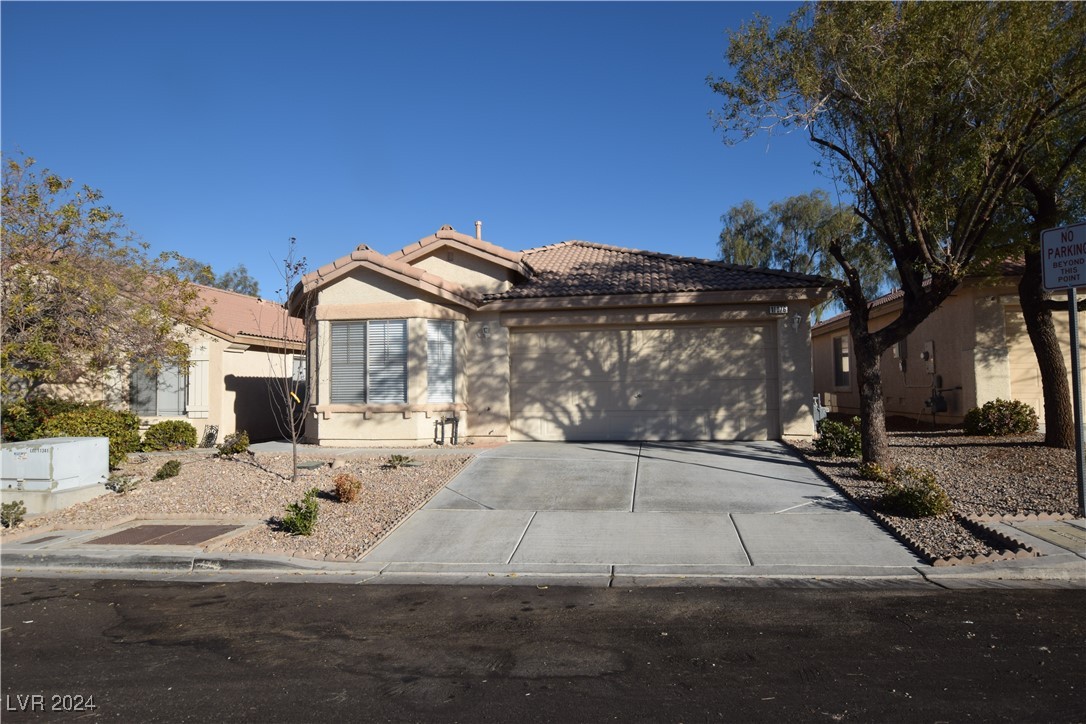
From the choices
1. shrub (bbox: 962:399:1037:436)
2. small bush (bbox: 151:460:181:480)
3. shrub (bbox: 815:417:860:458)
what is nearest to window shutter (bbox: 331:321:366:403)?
small bush (bbox: 151:460:181:480)

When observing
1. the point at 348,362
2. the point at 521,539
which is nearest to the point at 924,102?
the point at 521,539

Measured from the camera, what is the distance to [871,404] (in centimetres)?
1109

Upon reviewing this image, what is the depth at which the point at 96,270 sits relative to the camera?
14094 mm

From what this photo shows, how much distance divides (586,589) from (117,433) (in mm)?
10920

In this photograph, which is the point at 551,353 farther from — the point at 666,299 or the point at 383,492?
the point at 383,492

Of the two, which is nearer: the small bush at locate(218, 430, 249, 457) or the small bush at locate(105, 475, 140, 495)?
the small bush at locate(105, 475, 140, 495)

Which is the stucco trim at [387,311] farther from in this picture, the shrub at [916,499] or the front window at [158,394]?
the shrub at [916,499]

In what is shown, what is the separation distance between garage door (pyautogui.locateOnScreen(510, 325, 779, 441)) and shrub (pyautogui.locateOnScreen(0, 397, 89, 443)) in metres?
8.90

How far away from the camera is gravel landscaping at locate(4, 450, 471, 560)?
8.89 metres

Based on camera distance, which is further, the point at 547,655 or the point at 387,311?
the point at 387,311

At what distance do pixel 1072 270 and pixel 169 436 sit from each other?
16.4m

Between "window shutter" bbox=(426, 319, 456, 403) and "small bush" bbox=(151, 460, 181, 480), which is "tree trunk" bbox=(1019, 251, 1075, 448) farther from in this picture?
"small bush" bbox=(151, 460, 181, 480)

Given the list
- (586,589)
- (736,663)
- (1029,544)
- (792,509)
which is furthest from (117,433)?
(1029,544)

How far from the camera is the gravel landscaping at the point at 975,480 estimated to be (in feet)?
27.0
